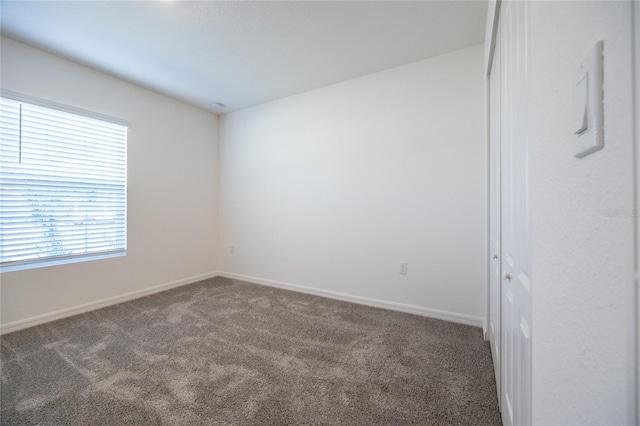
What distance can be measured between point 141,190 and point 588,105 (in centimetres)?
401

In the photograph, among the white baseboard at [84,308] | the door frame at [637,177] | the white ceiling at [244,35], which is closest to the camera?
the door frame at [637,177]

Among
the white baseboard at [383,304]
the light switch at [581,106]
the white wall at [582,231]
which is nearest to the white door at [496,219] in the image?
the white baseboard at [383,304]

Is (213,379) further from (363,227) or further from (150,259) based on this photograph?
(150,259)

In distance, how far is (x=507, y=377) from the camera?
121cm

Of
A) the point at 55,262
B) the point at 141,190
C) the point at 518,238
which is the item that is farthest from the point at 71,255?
the point at 518,238

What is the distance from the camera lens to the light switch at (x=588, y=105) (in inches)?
14.1

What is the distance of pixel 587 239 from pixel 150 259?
4.08 m

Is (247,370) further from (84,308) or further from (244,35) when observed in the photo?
(244,35)

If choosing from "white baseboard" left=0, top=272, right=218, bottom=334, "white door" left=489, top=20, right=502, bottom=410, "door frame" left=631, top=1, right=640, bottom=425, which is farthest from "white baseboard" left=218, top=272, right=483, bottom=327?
"door frame" left=631, top=1, right=640, bottom=425

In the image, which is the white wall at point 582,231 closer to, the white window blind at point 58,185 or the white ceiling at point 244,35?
the white ceiling at point 244,35

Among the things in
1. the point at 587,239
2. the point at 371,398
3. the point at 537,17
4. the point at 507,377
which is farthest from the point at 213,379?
the point at 537,17

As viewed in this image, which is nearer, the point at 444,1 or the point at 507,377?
the point at 507,377

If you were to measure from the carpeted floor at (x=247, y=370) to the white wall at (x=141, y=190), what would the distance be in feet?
1.11

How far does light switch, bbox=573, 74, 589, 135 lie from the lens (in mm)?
386
